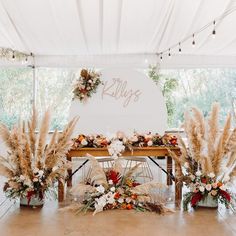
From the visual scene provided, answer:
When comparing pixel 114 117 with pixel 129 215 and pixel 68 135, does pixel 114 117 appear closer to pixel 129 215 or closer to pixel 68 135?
pixel 68 135

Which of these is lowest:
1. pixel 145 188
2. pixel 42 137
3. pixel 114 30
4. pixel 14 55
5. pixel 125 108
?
pixel 145 188

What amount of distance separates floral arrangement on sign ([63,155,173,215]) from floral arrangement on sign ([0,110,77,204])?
34cm

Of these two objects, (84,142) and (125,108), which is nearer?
(84,142)

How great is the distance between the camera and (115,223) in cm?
364

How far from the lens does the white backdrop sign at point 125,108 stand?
21.1 feet

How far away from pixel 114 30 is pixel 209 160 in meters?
3.78

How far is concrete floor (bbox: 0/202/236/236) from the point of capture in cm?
339

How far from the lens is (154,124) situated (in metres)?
6.45

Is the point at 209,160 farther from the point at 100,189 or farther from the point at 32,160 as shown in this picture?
the point at 32,160

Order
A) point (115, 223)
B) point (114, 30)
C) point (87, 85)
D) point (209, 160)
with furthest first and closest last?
point (114, 30), point (87, 85), point (209, 160), point (115, 223)

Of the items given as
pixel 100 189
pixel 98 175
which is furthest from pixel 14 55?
pixel 100 189

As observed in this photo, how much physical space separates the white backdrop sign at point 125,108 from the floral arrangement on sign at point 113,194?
221 centimetres

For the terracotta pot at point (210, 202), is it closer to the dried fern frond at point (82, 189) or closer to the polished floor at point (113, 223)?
the polished floor at point (113, 223)

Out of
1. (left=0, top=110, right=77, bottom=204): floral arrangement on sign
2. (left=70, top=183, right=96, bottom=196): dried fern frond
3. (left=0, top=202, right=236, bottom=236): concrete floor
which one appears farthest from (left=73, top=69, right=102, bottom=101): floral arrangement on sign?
(left=0, top=202, right=236, bottom=236): concrete floor
